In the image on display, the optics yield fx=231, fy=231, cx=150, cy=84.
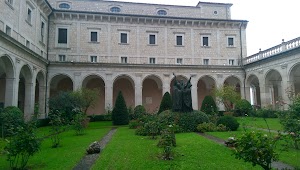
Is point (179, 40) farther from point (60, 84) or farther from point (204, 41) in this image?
point (60, 84)

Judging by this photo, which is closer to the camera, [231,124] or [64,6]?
[231,124]

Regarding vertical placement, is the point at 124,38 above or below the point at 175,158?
above

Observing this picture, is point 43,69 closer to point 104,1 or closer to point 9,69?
point 9,69

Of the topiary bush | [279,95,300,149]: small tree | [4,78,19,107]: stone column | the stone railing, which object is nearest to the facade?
the stone railing

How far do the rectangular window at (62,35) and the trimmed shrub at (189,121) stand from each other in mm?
19204

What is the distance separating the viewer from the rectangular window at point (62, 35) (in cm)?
2745

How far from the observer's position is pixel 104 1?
30312mm

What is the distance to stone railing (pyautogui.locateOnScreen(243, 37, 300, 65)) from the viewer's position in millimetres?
20953

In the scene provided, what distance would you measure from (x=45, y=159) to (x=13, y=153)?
5.20 ft

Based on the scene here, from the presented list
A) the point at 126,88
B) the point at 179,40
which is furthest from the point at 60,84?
the point at 179,40

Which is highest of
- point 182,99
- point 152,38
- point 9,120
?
point 152,38

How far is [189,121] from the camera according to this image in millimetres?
14273

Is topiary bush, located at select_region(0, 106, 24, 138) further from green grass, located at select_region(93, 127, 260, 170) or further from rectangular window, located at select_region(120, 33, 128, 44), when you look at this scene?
rectangular window, located at select_region(120, 33, 128, 44)

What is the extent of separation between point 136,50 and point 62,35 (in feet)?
29.5
